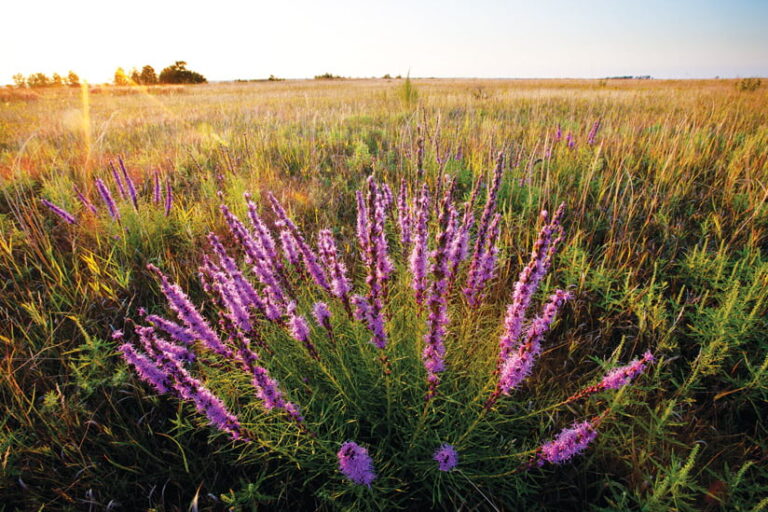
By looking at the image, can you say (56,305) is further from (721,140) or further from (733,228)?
(721,140)

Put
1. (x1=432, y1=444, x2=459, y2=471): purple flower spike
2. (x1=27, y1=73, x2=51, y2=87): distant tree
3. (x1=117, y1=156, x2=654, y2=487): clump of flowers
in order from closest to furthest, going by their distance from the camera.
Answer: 1. (x1=117, y1=156, x2=654, y2=487): clump of flowers
2. (x1=432, y1=444, x2=459, y2=471): purple flower spike
3. (x1=27, y1=73, x2=51, y2=87): distant tree

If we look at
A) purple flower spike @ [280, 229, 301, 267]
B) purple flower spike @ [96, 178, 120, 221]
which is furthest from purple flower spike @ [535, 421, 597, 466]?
purple flower spike @ [96, 178, 120, 221]

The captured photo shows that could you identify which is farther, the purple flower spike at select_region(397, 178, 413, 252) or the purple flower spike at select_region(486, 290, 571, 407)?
the purple flower spike at select_region(397, 178, 413, 252)

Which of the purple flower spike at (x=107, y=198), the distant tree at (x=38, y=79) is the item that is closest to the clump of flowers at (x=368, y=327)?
the purple flower spike at (x=107, y=198)

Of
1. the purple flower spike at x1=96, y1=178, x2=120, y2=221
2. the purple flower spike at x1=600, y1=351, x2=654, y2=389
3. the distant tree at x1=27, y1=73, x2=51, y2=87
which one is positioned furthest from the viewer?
the distant tree at x1=27, y1=73, x2=51, y2=87

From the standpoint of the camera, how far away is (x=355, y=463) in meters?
1.28

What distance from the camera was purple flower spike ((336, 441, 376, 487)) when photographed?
1192mm

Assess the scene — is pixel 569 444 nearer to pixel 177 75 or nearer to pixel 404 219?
pixel 404 219

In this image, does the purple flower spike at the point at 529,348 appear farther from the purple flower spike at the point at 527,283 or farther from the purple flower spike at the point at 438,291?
the purple flower spike at the point at 438,291

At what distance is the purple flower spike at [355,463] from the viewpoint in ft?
3.91

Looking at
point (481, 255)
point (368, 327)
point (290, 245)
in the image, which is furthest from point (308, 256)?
point (481, 255)

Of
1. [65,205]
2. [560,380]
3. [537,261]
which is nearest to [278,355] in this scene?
[537,261]

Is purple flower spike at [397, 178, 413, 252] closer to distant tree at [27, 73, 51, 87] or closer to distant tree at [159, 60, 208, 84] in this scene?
distant tree at [27, 73, 51, 87]

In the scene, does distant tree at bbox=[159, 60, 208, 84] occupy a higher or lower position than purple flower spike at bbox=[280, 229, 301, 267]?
higher
